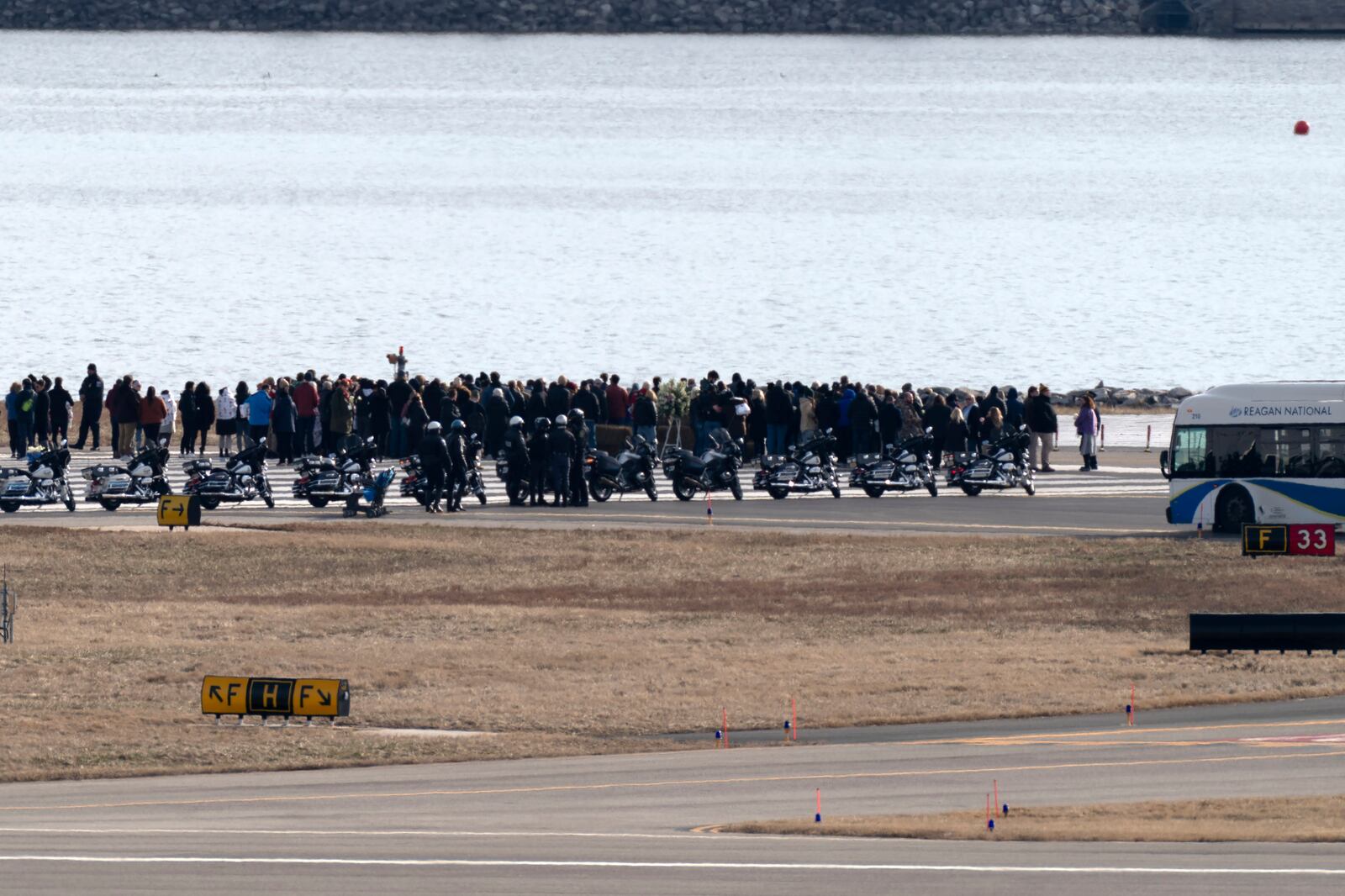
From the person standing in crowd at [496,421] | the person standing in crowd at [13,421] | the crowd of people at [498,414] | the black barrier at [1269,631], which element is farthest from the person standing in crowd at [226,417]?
the black barrier at [1269,631]

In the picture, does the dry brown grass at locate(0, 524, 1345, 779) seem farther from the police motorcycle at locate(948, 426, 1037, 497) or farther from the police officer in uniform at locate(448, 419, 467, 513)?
the police motorcycle at locate(948, 426, 1037, 497)

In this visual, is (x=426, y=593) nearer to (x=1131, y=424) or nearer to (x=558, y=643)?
(x=558, y=643)

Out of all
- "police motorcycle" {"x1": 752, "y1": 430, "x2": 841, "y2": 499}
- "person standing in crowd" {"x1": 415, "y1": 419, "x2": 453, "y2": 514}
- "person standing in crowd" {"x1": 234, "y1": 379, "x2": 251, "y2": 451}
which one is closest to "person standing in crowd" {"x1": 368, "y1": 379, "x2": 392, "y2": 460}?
"person standing in crowd" {"x1": 234, "y1": 379, "x2": 251, "y2": 451}

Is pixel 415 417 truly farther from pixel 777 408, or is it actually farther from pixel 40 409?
pixel 40 409

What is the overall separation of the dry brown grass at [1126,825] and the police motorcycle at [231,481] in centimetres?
2136

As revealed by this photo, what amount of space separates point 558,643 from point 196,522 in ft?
30.8

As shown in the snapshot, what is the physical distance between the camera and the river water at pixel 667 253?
98.0 metres

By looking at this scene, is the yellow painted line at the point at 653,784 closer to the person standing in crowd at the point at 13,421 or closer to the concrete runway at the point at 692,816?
the concrete runway at the point at 692,816

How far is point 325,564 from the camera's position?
34.2 meters

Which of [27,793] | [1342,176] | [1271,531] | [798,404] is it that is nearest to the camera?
[27,793]

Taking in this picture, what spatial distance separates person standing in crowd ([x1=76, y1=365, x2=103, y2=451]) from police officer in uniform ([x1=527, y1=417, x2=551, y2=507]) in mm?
11556

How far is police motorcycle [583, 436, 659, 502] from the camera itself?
41.2 m

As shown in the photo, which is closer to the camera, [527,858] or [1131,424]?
[527,858]

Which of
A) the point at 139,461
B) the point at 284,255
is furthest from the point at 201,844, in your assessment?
the point at 284,255
